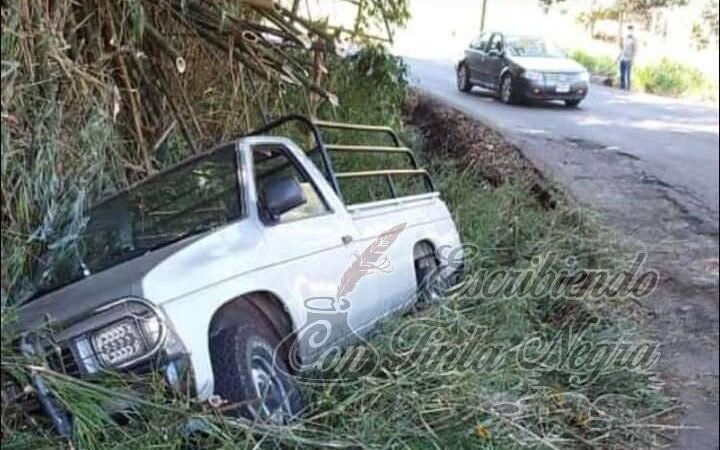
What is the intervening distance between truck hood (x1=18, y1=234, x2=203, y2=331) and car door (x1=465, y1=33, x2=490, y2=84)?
53.7 feet

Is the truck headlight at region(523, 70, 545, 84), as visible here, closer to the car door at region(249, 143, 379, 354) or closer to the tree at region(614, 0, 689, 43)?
the tree at region(614, 0, 689, 43)

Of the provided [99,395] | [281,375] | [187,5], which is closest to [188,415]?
[99,395]

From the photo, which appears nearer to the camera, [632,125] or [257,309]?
[257,309]

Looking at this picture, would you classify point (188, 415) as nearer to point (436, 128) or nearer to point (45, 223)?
point (45, 223)

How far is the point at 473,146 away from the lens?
11.3 metres

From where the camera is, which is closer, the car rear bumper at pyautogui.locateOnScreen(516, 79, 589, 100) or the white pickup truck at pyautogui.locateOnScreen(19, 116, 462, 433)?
the white pickup truck at pyautogui.locateOnScreen(19, 116, 462, 433)

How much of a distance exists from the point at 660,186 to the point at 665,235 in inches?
96.1

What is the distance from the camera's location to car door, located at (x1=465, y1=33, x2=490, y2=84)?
1945cm

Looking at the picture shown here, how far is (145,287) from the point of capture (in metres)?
3.50

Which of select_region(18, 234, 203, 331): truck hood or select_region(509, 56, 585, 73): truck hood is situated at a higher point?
select_region(509, 56, 585, 73): truck hood

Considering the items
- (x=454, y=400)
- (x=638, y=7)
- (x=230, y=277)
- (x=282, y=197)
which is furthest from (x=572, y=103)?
(x=230, y=277)

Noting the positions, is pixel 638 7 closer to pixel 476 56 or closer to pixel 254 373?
pixel 476 56

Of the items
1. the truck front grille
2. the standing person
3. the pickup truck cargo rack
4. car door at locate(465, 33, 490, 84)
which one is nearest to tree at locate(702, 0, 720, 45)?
the standing person

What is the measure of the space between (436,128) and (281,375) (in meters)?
8.58
